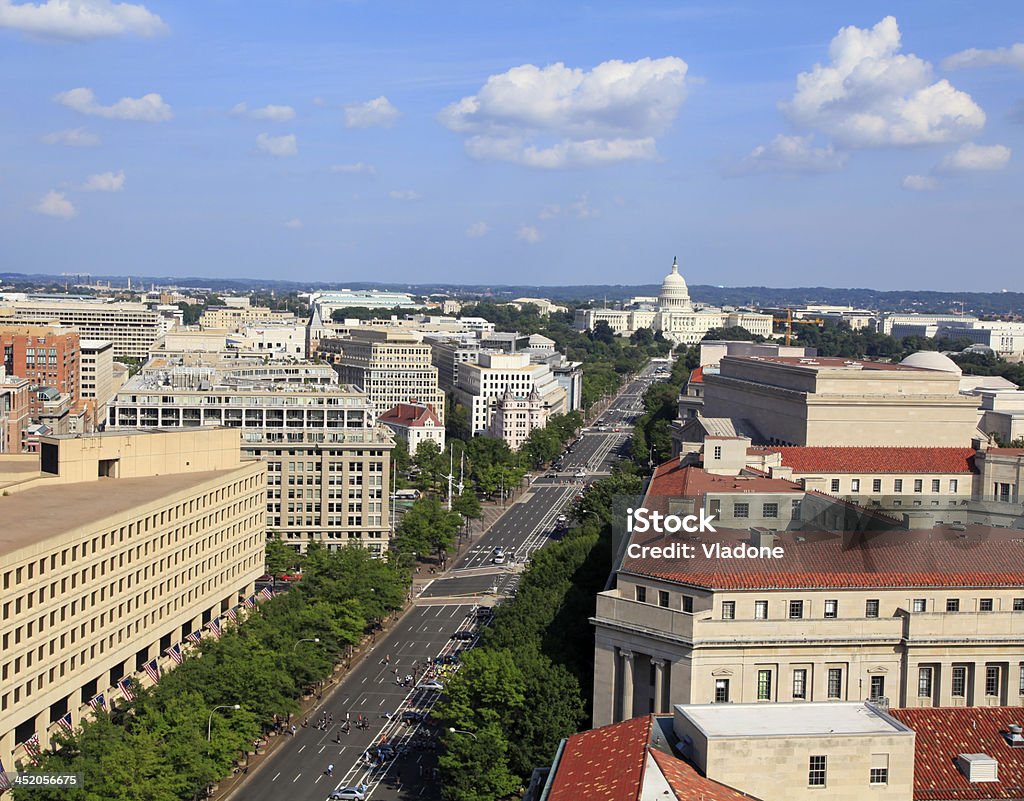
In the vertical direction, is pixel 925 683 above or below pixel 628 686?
above

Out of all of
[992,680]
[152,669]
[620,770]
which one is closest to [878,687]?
[992,680]

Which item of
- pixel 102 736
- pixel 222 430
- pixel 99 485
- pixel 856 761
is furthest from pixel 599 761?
pixel 222 430

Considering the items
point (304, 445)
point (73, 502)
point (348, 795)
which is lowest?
point (348, 795)

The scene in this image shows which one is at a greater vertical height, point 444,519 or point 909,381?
point 909,381

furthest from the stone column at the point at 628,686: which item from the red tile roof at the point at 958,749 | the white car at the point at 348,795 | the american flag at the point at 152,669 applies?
the american flag at the point at 152,669

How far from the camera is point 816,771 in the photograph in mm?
51125

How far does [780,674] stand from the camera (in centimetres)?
7369

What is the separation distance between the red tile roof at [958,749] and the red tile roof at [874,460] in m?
61.1

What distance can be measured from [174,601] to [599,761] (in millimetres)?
53647

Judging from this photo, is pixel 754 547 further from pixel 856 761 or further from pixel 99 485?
pixel 99 485

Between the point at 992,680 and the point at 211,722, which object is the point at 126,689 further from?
the point at 992,680

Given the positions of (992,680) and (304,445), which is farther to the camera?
(304,445)

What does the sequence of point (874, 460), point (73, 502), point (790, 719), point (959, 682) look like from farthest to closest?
point (874, 460)
point (73, 502)
point (959, 682)
point (790, 719)

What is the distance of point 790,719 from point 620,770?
28.3 feet
